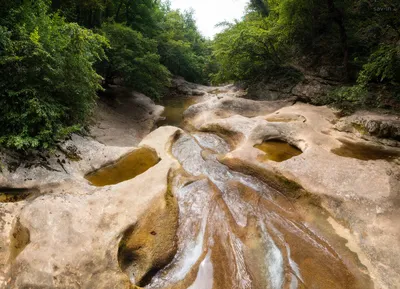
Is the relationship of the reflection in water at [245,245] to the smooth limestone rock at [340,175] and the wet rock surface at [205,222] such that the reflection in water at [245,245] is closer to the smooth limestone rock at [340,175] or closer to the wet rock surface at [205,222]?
the wet rock surface at [205,222]

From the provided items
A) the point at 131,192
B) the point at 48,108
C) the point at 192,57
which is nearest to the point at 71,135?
the point at 48,108

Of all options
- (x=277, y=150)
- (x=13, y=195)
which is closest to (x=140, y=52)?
(x=277, y=150)

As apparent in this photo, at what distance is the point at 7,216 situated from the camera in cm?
509

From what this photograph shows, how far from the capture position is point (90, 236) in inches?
193

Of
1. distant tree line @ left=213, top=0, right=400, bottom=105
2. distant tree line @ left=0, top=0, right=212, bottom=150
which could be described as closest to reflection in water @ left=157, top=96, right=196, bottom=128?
distant tree line @ left=213, top=0, right=400, bottom=105

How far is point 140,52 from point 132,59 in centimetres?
75

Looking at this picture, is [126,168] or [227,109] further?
[227,109]

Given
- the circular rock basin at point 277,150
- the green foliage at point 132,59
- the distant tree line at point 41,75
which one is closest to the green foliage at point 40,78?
the distant tree line at point 41,75

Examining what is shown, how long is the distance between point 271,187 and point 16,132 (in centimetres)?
785

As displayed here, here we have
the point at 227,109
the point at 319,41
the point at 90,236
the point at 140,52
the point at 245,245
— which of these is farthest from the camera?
the point at 319,41

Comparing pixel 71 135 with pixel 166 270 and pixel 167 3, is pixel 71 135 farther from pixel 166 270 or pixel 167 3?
pixel 167 3

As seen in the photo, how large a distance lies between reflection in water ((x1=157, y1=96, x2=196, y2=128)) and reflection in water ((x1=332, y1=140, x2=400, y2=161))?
9.33 metres

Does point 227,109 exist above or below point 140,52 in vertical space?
below

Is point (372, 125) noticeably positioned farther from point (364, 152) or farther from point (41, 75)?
point (41, 75)
